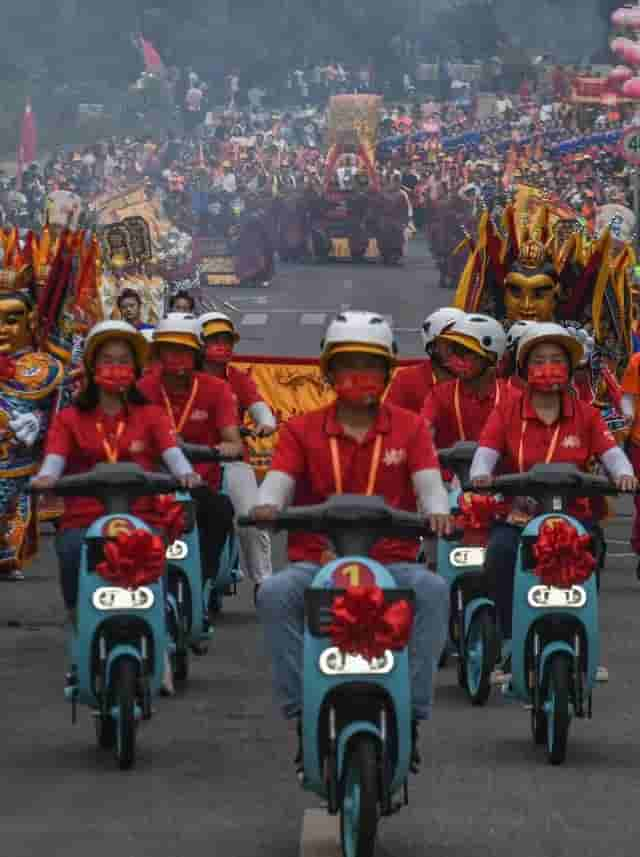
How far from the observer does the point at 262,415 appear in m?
15.3

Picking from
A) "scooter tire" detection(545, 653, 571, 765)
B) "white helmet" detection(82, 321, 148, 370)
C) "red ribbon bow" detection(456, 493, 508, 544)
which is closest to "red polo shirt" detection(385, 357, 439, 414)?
"red ribbon bow" detection(456, 493, 508, 544)

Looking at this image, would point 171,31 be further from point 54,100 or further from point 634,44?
point 634,44

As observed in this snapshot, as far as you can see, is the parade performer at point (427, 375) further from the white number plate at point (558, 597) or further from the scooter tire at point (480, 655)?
the white number plate at point (558, 597)

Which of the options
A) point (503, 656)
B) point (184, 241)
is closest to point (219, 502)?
point (503, 656)

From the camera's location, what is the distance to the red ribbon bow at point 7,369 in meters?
17.7

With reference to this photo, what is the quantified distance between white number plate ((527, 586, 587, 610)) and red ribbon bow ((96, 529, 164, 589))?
1.39m

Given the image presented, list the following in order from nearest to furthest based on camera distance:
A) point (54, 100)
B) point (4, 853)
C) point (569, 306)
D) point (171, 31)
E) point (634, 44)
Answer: point (4, 853) < point (569, 306) < point (634, 44) < point (54, 100) < point (171, 31)

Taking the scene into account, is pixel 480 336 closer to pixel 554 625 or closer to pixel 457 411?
pixel 457 411

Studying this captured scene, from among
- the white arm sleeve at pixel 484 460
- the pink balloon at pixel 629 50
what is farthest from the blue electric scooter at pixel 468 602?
the pink balloon at pixel 629 50

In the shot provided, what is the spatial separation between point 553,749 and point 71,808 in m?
1.88

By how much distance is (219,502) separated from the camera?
47.8 ft

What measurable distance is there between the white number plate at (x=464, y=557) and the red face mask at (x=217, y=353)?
2.93m

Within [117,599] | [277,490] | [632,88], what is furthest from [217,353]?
[632,88]

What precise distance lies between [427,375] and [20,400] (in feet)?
11.2
